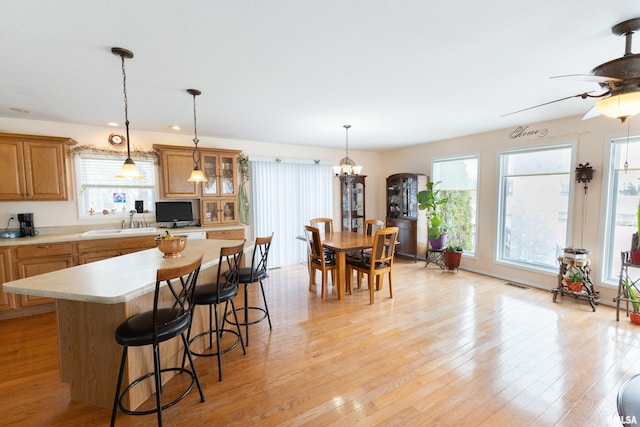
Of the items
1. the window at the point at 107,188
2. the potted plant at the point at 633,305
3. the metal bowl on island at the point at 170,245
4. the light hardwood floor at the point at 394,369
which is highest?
the window at the point at 107,188

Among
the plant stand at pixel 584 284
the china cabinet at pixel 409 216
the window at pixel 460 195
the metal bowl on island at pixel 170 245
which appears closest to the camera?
the metal bowl on island at pixel 170 245

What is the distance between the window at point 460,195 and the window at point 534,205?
0.49 metres

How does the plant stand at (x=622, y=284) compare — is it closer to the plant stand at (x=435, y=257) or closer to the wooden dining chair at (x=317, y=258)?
the plant stand at (x=435, y=257)

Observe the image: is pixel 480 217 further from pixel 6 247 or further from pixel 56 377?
pixel 6 247

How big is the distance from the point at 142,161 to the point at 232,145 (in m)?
1.46

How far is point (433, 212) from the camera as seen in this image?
5.36 metres

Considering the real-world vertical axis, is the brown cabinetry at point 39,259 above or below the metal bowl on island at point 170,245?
below

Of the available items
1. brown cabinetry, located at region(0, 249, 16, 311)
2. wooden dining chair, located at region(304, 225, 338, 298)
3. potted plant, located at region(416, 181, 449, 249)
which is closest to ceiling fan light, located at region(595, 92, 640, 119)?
wooden dining chair, located at region(304, 225, 338, 298)

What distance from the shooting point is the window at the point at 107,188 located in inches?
161

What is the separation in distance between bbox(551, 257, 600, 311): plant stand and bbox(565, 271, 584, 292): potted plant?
32 millimetres

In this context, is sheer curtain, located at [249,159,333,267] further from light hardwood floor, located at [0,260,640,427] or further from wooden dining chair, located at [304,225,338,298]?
light hardwood floor, located at [0,260,640,427]

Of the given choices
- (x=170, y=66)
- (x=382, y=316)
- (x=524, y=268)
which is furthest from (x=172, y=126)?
(x=524, y=268)

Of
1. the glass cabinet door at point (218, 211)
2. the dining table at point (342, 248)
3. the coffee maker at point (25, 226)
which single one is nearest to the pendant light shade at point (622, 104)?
the dining table at point (342, 248)

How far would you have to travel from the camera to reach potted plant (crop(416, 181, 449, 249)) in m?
5.16
